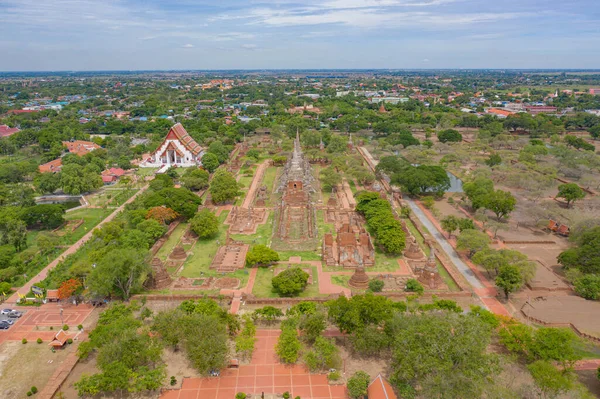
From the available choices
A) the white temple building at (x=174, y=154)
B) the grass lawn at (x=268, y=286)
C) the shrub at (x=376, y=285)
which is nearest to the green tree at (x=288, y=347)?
the grass lawn at (x=268, y=286)

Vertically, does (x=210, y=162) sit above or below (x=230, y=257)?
above

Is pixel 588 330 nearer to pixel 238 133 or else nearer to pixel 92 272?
pixel 92 272

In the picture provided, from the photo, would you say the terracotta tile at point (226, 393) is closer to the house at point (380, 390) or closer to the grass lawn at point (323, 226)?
the house at point (380, 390)

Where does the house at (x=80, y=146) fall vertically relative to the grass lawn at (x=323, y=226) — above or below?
above

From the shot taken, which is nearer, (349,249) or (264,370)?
(264,370)

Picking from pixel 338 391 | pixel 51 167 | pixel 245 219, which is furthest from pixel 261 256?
pixel 51 167

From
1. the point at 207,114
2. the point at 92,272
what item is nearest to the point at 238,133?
the point at 207,114

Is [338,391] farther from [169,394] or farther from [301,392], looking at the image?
[169,394]
